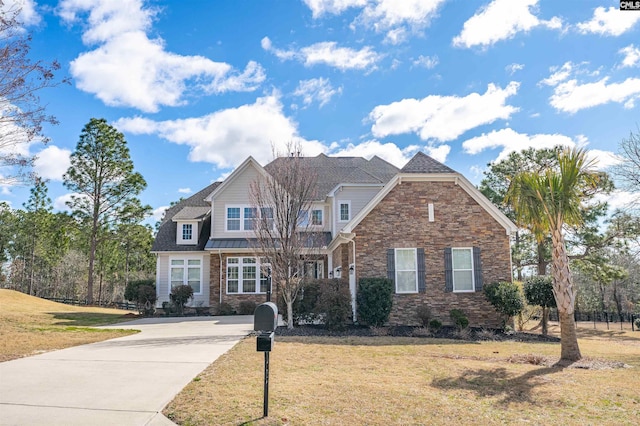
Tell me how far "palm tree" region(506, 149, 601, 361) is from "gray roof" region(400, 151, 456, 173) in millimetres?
6272

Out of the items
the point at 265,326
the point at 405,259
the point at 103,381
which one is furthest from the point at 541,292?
the point at 103,381

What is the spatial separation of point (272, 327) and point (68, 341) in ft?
29.9

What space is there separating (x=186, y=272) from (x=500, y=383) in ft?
65.4

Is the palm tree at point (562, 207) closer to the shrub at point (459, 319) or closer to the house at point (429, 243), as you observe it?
the shrub at point (459, 319)

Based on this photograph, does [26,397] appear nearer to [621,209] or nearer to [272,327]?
[272,327]

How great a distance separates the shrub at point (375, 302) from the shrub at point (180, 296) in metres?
10.9

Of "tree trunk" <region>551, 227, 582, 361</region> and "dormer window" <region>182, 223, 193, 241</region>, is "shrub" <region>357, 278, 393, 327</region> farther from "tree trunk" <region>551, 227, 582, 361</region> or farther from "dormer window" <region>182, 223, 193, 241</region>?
"dormer window" <region>182, 223, 193, 241</region>

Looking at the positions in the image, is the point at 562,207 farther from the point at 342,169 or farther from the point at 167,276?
the point at 167,276

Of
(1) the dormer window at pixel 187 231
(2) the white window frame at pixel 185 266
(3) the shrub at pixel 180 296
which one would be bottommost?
(3) the shrub at pixel 180 296

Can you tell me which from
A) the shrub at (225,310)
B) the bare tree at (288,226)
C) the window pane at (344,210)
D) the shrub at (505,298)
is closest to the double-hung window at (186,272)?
the shrub at (225,310)

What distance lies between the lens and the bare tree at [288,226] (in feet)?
50.1

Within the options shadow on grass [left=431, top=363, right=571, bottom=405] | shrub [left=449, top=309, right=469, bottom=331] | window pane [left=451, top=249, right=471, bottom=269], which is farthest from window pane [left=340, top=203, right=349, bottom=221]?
shadow on grass [left=431, top=363, right=571, bottom=405]

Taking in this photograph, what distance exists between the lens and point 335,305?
14.7 meters

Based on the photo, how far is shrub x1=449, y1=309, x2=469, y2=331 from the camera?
15539 mm
